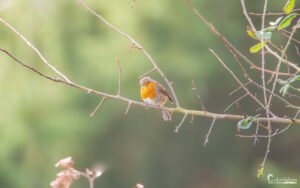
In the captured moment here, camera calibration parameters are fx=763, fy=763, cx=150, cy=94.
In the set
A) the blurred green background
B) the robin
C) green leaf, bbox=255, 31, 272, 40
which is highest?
the blurred green background

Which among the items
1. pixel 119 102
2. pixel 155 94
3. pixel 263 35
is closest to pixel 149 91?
pixel 155 94

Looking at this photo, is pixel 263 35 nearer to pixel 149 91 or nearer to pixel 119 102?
pixel 149 91

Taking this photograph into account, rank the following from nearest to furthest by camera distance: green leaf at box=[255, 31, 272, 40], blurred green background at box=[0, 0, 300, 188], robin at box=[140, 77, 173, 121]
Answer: green leaf at box=[255, 31, 272, 40] → robin at box=[140, 77, 173, 121] → blurred green background at box=[0, 0, 300, 188]

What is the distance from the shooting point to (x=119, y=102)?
10.0m

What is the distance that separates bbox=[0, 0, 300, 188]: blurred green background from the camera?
27.8 feet

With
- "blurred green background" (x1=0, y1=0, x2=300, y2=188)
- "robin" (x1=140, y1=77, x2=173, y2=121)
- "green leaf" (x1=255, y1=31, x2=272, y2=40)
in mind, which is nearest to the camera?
"green leaf" (x1=255, y1=31, x2=272, y2=40)

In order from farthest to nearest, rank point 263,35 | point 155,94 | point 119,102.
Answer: point 119,102 → point 155,94 → point 263,35

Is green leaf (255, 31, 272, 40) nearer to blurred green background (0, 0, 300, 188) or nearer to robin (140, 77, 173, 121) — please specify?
robin (140, 77, 173, 121)

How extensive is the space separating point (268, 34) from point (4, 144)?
5992mm

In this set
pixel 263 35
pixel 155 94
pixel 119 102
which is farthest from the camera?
pixel 119 102

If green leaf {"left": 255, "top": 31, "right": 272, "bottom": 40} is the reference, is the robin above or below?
above

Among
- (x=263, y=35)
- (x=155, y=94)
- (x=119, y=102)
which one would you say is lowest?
(x=263, y=35)

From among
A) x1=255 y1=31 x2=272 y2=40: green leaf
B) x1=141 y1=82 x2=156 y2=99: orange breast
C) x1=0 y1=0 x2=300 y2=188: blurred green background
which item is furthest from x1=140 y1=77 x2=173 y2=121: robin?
x1=0 y1=0 x2=300 y2=188: blurred green background

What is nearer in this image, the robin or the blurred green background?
the robin
